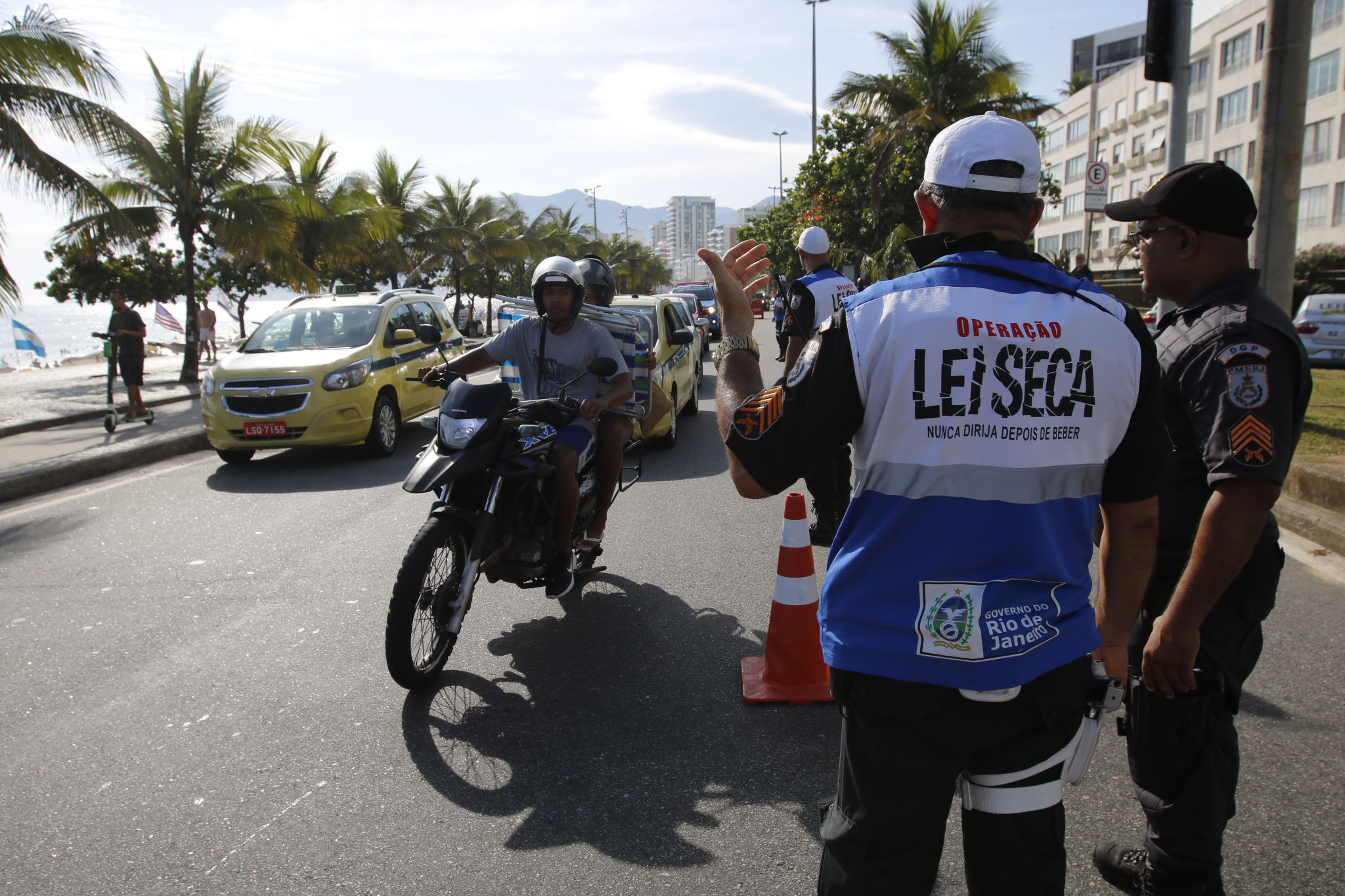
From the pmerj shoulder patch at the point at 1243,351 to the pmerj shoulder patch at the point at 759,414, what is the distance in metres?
1.20

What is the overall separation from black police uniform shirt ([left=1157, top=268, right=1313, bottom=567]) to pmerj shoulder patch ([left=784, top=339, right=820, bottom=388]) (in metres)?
0.90

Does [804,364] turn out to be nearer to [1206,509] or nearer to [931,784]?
[931,784]

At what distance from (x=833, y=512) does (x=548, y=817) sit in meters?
3.99

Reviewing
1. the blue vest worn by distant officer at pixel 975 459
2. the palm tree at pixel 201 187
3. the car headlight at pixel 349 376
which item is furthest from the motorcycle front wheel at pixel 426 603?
the palm tree at pixel 201 187

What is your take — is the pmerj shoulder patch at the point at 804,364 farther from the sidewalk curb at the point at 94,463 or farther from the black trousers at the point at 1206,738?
the sidewalk curb at the point at 94,463

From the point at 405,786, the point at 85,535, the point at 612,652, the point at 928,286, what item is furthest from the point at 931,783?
the point at 85,535

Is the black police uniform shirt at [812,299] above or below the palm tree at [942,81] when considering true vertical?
below

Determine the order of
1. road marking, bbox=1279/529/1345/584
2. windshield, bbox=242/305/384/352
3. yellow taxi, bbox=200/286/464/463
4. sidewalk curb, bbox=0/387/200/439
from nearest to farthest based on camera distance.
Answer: road marking, bbox=1279/529/1345/584
yellow taxi, bbox=200/286/464/463
windshield, bbox=242/305/384/352
sidewalk curb, bbox=0/387/200/439

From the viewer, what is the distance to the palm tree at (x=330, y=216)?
2414cm

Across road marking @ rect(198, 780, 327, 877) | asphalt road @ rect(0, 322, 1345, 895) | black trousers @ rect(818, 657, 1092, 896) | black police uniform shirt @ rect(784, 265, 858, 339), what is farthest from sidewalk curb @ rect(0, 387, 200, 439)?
black trousers @ rect(818, 657, 1092, 896)

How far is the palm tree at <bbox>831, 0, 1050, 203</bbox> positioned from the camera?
26.4 m

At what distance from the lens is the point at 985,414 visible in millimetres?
1761

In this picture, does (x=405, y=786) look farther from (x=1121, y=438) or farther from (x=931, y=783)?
(x=1121, y=438)

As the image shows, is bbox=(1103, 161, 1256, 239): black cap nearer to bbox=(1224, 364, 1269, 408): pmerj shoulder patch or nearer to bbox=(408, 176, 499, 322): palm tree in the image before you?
bbox=(1224, 364, 1269, 408): pmerj shoulder patch
